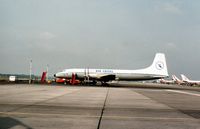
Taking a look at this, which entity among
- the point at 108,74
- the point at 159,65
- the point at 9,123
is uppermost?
the point at 159,65

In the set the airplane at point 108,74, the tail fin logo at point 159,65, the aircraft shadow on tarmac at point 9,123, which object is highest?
the tail fin logo at point 159,65

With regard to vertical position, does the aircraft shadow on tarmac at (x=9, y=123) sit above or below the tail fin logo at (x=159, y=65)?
below

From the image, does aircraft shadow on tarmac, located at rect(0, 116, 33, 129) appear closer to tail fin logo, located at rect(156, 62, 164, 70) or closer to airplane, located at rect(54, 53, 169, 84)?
airplane, located at rect(54, 53, 169, 84)

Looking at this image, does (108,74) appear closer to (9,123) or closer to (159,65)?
(159,65)

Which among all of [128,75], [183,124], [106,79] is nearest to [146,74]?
[128,75]

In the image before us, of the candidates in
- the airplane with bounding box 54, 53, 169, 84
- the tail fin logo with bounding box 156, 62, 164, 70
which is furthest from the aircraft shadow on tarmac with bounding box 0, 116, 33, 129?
the tail fin logo with bounding box 156, 62, 164, 70

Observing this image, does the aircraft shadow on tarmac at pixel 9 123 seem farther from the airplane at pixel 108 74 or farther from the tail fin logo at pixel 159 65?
the tail fin logo at pixel 159 65

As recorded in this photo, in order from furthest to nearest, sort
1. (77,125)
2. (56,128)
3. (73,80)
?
(73,80), (77,125), (56,128)

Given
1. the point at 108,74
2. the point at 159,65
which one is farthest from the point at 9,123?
the point at 159,65

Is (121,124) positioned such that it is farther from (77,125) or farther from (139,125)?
(77,125)

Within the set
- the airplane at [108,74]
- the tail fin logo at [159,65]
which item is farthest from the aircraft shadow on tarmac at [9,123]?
the tail fin logo at [159,65]

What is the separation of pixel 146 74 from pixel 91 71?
13.2 m

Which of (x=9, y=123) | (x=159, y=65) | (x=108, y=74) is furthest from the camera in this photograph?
(x=159, y=65)

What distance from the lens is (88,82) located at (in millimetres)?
57469
